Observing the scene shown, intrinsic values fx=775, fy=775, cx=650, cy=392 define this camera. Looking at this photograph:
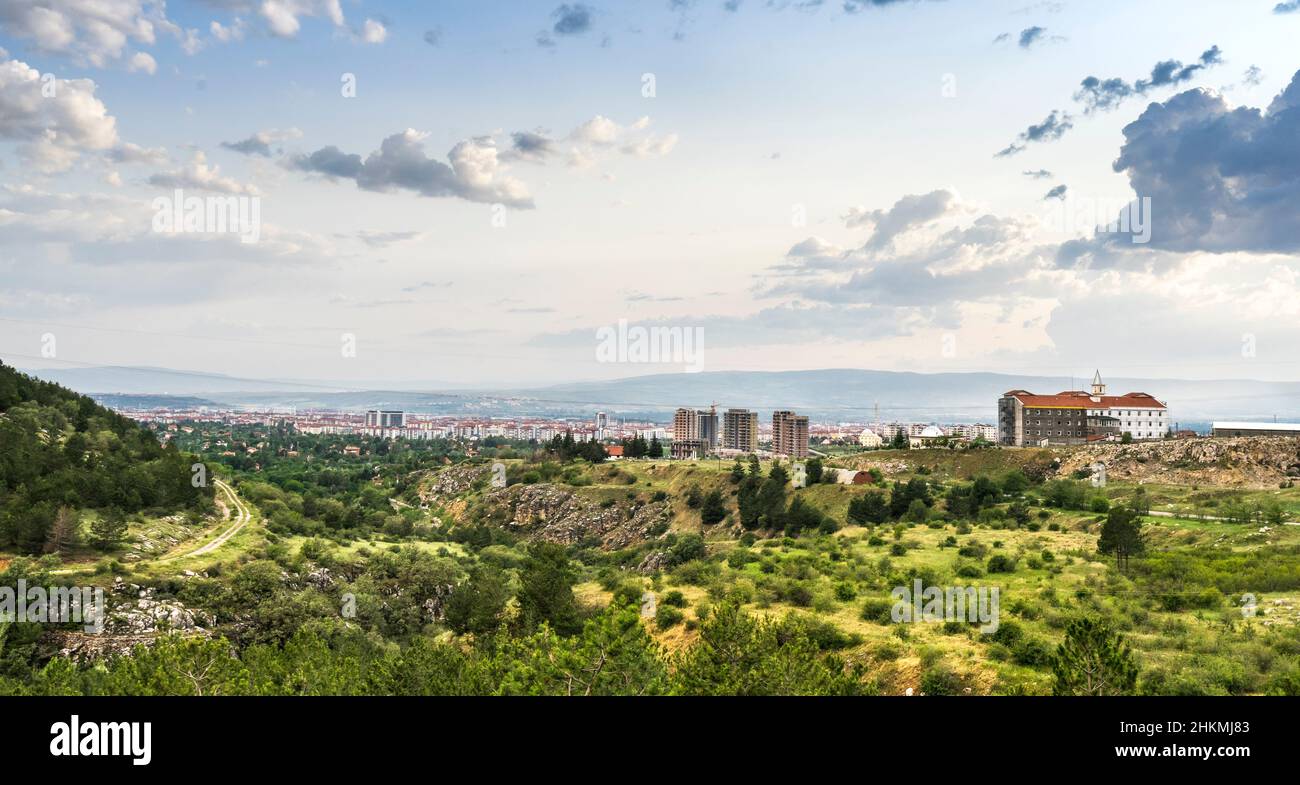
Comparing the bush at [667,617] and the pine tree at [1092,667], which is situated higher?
the pine tree at [1092,667]

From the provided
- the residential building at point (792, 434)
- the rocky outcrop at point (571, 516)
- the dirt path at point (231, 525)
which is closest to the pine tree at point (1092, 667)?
the dirt path at point (231, 525)

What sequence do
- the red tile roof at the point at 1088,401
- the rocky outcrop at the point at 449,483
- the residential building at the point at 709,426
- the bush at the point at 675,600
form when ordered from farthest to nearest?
the residential building at the point at 709,426 → the rocky outcrop at the point at 449,483 → the red tile roof at the point at 1088,401 → the bush at the point at 675,600

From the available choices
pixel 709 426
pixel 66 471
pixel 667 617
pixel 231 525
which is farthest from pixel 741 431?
pixel 667 617

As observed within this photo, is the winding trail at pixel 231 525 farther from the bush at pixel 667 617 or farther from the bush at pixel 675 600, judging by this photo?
the bush at pixel 667 617

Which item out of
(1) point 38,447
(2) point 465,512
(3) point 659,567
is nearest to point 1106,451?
(3) point 659,567

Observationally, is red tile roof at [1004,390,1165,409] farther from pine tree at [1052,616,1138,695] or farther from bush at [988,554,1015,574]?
pine tree at [1052,616,1138,695]
